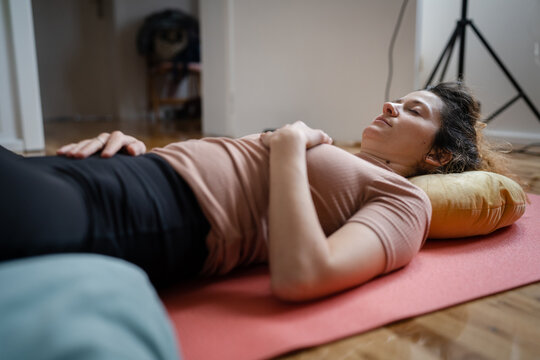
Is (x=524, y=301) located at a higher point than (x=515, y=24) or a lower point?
lower

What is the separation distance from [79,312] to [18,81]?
272 cm

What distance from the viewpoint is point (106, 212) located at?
73 centimetres

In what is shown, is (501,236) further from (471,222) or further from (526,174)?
(526,174)

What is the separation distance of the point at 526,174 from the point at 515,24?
1.45 metres

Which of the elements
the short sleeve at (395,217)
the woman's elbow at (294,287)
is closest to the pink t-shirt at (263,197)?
the short sleeve at (395,217)

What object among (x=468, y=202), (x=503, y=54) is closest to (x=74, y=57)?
(x=503, y=54)

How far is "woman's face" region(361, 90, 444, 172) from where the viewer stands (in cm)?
105

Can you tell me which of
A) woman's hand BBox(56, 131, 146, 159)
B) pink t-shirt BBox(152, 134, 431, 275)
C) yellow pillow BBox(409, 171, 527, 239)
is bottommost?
yellow pillow BBox(409, 171, 527, 239)

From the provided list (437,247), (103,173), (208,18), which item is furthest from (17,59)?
(437,247)

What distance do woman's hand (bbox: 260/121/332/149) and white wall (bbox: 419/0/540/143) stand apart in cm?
264

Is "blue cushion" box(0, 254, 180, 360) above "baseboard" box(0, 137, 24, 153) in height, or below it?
above

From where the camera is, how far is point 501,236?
1220 millimetres

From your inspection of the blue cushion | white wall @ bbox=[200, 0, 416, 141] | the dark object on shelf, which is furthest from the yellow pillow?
the dark object on shelf

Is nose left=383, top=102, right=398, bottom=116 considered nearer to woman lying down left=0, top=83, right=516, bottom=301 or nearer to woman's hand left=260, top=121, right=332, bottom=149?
woman lying down left=0, top=83, right=516, bottom=301
